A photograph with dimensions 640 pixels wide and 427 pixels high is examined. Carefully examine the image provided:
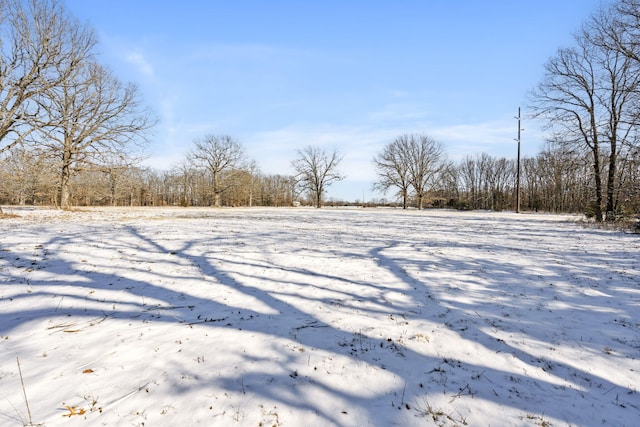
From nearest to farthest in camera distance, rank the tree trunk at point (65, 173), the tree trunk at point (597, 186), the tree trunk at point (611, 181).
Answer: the tree trunk at point (611, 181) → the tree trunk at point (597, 186) → the tree trunk at point (65, 173)

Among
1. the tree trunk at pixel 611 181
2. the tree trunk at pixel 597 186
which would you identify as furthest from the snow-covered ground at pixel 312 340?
the tree trunk at pixel 597 186

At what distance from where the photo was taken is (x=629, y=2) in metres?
13.9

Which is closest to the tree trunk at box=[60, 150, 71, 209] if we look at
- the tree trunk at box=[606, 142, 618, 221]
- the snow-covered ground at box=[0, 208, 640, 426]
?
the snow-covered ground at box=[0, 208, 640, 426]

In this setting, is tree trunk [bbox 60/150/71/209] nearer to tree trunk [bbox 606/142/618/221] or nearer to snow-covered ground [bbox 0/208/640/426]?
snow-covered ground [bbox 0/208/640/426]

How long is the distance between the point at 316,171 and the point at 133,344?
50685mm

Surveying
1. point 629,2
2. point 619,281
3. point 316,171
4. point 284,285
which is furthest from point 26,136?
point 316,171

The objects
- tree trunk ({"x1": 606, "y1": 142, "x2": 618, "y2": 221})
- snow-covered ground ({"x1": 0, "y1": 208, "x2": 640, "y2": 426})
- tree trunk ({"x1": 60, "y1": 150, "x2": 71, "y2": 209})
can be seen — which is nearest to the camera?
snow-covered ground ({"x1": 0, "y1": 208, "x2": 640, "y2": 426})

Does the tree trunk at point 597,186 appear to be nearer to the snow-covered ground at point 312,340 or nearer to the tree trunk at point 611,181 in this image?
the tree trunk at point 611,181

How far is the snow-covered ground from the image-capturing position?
2900mm

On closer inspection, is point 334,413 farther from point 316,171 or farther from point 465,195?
point 465,195

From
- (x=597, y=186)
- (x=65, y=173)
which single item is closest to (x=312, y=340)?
(x=597, y=186)

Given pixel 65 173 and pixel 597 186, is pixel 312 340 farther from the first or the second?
pixel 65 173

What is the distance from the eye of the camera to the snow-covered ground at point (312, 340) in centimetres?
290

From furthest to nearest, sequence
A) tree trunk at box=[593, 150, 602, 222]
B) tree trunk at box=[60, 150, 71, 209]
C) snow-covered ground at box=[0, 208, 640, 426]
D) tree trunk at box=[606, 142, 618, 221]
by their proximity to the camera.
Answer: tree trunk at box=[60, 150, 71, 209]
tree trunk at box=[593, 150, 602, 222]
tree trunk at box=[606, 142, 618, 221]
snow-covered ground at box=[0, 208, 640, 426]
